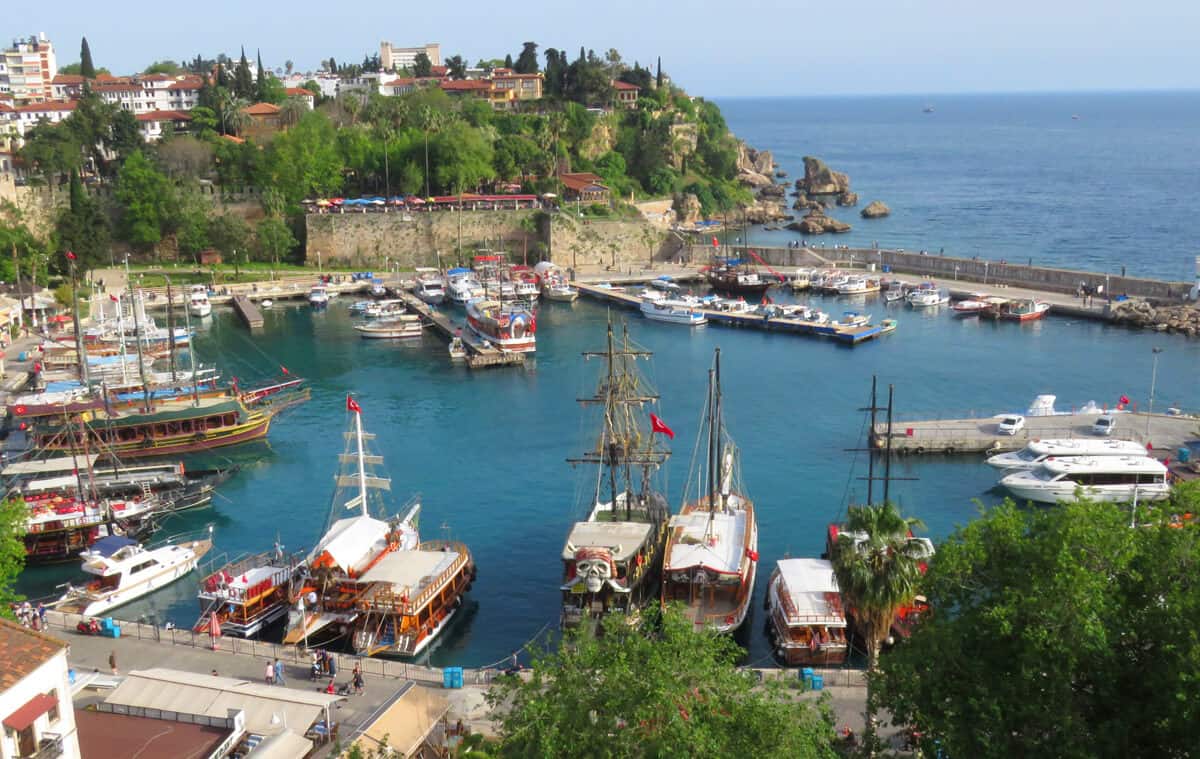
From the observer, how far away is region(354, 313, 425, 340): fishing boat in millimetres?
66750

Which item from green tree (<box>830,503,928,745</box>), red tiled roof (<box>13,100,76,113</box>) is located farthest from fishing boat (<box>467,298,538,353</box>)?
red tiled roof (<box>13,100,76,113</box>)

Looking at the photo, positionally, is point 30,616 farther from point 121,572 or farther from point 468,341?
point 468,341

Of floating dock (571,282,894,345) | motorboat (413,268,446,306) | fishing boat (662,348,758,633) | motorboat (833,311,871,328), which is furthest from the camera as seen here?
motorboat (413,268,446,306)

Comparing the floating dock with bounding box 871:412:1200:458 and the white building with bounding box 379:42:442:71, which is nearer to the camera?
the floating dock with bounding box 871:412:1200:458

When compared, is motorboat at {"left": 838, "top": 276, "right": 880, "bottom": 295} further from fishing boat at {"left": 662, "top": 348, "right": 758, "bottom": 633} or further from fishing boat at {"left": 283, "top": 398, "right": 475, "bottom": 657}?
fishing boat at {"left": 283, "top": 398, "right": 475, "bottom": 657}

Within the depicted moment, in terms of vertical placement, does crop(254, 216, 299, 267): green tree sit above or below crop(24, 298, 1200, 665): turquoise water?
above

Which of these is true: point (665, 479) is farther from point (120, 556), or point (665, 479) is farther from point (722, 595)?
point (120, 556)

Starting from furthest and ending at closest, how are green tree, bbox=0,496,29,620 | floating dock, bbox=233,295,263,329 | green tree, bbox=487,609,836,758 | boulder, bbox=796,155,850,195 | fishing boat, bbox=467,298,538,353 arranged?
boulder, bbox=796,155,850,195 → floating dock, bbox=233,295,263,329 → fishing boat, bbox=467,298,538,353 → green tree, bbox=0,496,29,620 → green tree, bbox=487,609,836,758

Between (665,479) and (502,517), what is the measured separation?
6469 millimetres

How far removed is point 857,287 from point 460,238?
30955 millimetres

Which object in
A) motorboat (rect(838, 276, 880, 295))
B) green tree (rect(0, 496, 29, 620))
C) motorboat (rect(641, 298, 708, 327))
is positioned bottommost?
motorboat (rect(641, 298, 708, 327))

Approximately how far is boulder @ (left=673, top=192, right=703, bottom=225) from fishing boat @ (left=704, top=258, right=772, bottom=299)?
76.8ft

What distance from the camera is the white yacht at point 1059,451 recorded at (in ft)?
129

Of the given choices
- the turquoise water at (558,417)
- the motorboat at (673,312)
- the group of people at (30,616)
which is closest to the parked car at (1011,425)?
the turquoise water at (558,417)
